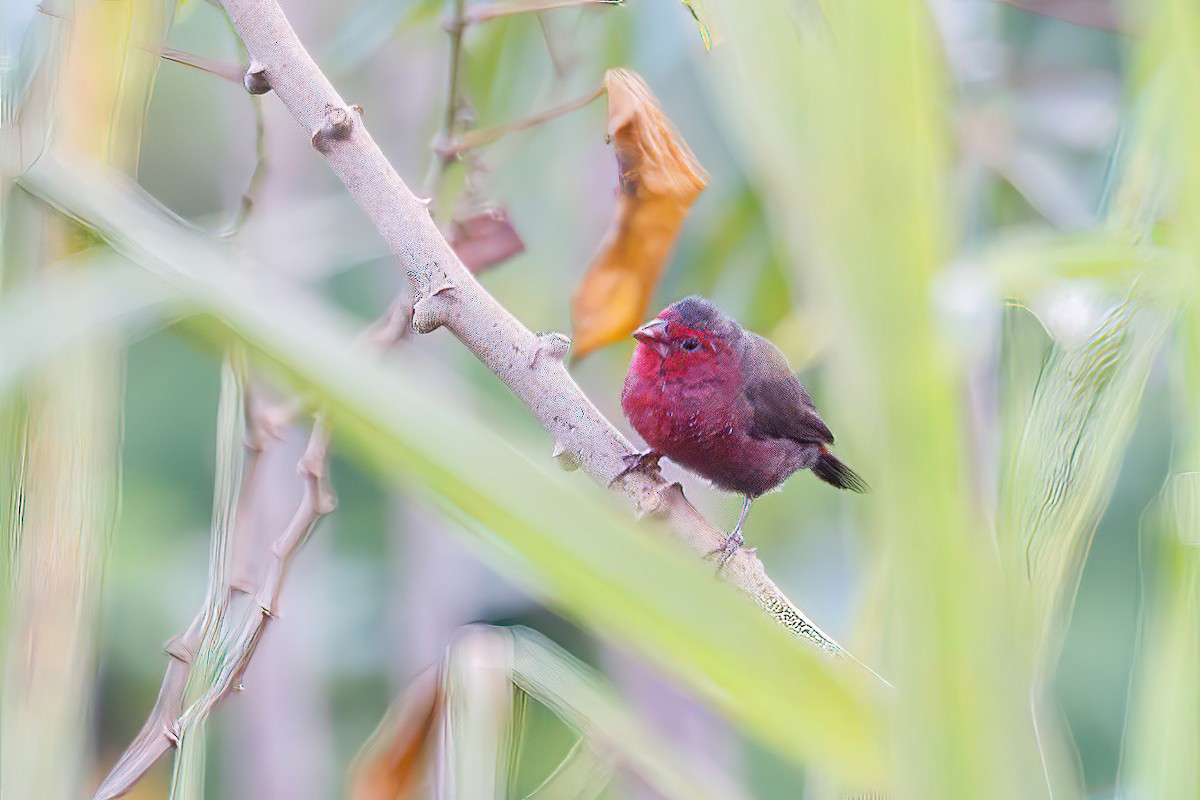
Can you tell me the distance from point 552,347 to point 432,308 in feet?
0.23

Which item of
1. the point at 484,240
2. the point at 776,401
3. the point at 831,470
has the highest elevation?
the point at 484,240

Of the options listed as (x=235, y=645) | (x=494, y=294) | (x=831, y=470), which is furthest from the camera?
(x=831, y=470)

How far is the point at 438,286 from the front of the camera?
0.50 meters

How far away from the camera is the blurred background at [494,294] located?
87cm

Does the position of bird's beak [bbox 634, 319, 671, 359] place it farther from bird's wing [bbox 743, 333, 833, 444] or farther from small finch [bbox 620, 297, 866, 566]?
bird's wing [bbox 743, 333, 833, 444]

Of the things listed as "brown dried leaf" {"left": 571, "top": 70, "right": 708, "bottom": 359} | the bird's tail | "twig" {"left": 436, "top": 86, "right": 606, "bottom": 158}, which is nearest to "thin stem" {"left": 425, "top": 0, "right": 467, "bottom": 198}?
"twig" {"left": 436, "top": 86, "right": 606, "bottom": 158}

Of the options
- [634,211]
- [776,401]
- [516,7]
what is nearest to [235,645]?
[634,211]

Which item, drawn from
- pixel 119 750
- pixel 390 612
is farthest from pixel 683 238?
pixel 119 750

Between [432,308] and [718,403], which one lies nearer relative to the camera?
[432,308]

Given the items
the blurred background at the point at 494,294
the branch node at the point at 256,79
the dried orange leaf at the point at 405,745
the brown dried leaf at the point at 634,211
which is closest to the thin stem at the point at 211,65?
the blurred background at the point at 494,294

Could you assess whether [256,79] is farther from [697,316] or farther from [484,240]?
[697,316]

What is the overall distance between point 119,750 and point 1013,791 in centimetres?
150

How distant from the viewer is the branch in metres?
0.46

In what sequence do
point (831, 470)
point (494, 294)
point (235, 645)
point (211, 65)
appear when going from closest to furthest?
1. point (235, 645)
2. point (211, 65)
3. point (494, 294)
4. point (831, 470)
